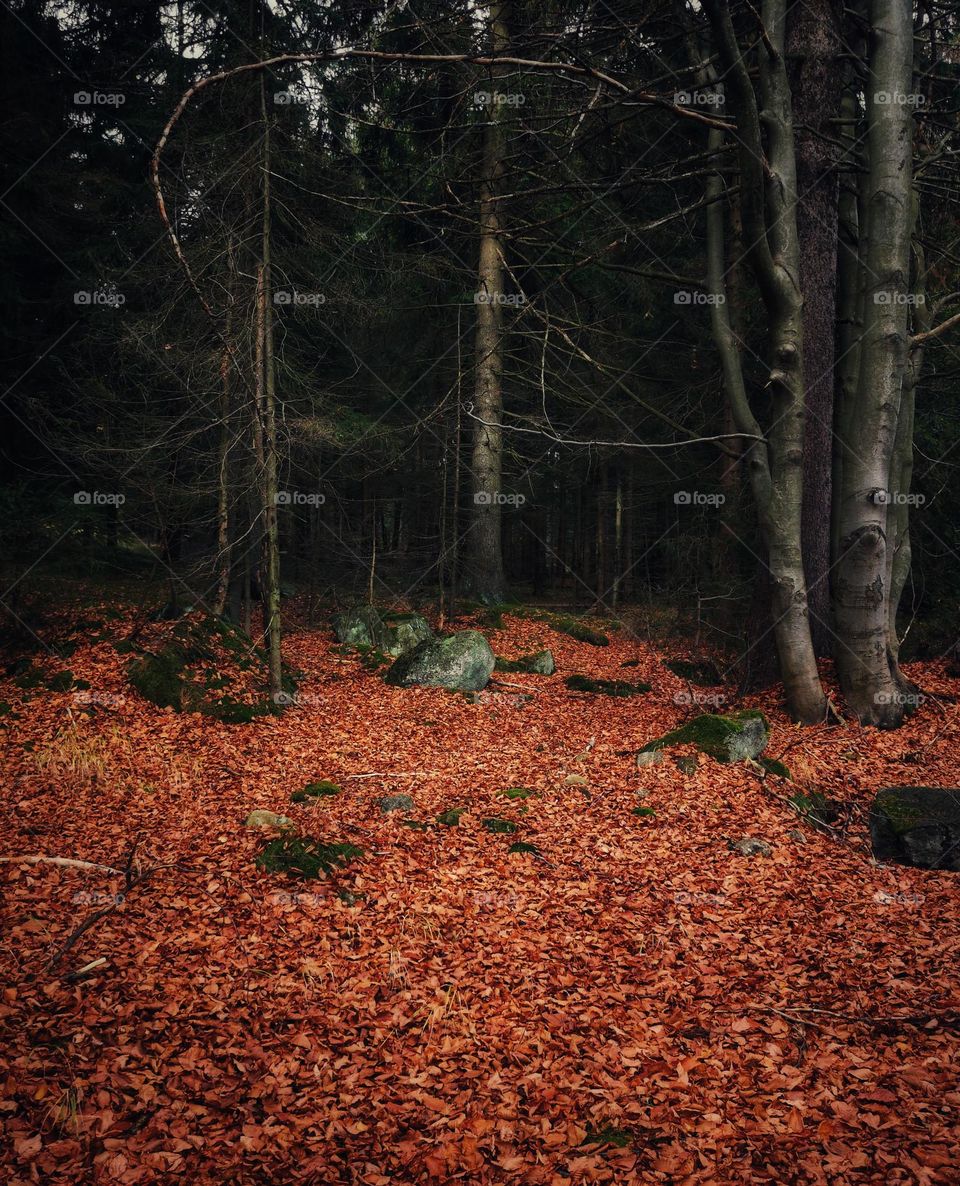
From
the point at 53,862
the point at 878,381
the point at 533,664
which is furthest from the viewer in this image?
the point at 533,664

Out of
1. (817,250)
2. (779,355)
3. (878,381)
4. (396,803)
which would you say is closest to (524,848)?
(396,803)

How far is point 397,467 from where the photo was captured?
19.0 metres

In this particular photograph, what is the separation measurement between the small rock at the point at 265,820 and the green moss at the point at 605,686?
6640mm

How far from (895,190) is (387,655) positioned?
32.8 ft

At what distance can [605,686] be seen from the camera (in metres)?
11.9

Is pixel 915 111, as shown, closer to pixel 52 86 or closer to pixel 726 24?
pixel 726 24

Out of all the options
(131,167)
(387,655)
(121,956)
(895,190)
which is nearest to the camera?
(121,956)

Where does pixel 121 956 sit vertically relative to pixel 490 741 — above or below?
above

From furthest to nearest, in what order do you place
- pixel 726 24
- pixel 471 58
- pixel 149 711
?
pixel 149 711 < pixel 726 24 < pixel 471 58

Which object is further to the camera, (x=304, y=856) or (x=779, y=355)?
(x=779, y=355)

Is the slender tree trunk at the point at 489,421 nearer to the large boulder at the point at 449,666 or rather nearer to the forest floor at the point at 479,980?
the large boulder at the point at 449,666

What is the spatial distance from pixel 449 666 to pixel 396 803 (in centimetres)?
499

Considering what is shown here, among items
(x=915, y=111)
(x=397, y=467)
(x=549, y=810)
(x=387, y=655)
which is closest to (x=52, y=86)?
(x=397, y=467)

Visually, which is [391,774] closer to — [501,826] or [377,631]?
[501,826]
